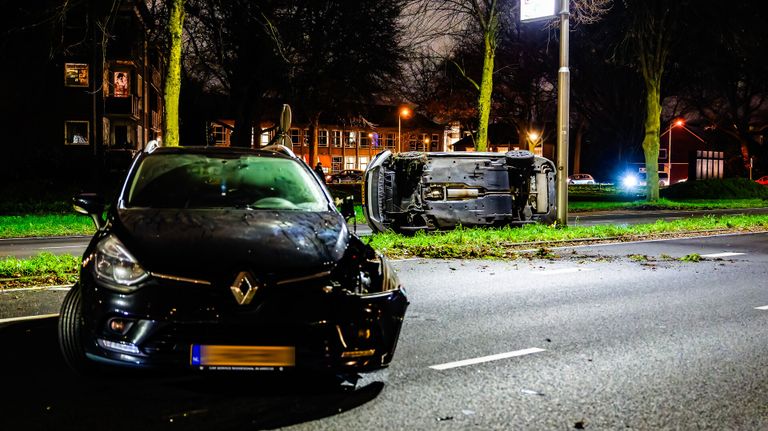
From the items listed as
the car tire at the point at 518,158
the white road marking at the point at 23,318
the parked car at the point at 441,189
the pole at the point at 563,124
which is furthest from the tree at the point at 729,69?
the white road marking at the point at 23,318

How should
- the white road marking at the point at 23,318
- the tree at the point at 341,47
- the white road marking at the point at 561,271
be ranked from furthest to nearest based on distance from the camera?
the tree at the point at 341,47 → the white road marking at the point at 561,271 → the white road marking at the point at 23,318

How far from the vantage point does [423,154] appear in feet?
47.5

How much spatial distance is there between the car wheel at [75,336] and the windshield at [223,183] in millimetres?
1061

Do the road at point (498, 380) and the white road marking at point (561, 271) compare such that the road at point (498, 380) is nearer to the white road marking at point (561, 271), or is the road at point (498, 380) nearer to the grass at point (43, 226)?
the white road marking at point (561, 271)

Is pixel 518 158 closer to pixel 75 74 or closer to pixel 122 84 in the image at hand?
pixel 75 74

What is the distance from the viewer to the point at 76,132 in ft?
150

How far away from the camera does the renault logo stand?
451 centimetres

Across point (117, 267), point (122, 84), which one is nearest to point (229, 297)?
point (117, 267)

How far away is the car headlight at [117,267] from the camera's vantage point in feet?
15.1

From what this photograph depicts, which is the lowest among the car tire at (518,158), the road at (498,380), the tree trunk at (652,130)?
the road at (498,380)

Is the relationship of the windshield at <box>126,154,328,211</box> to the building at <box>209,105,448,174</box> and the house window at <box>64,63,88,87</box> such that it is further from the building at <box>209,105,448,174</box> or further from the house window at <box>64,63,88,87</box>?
the building at <box>209,105,448,174</box>

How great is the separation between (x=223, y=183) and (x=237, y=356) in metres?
2.25

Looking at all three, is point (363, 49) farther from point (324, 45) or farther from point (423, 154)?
point (423, 154)

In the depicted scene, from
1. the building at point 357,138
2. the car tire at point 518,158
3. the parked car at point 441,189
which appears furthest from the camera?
the building at point 357,138
